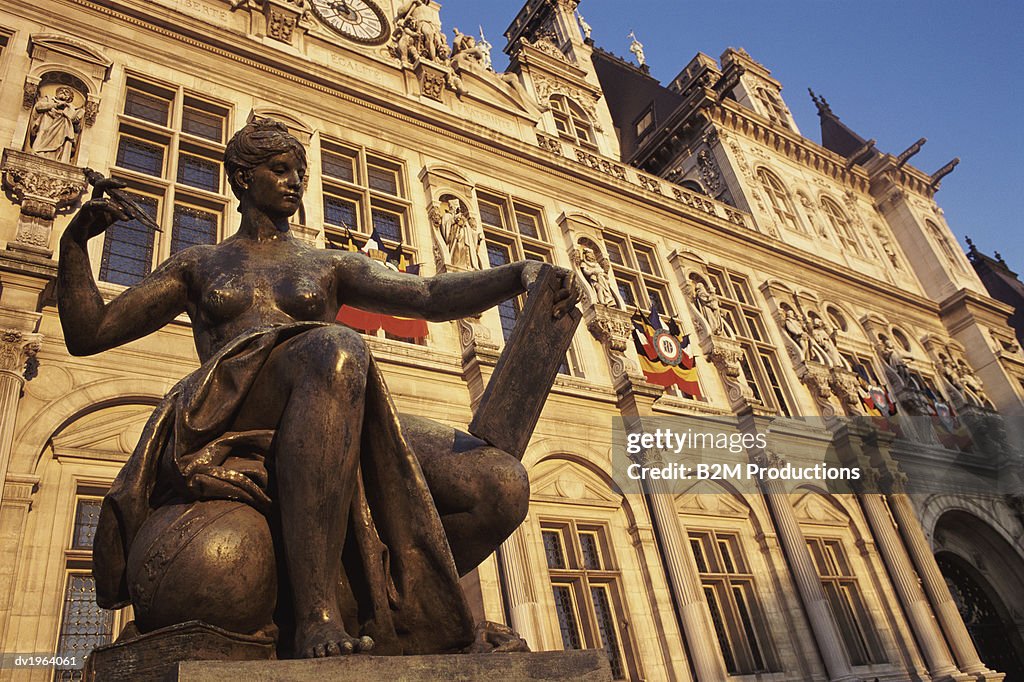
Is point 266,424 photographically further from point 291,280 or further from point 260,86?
point 260,86

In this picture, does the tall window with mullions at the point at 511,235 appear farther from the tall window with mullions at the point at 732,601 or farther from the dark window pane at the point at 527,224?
the tall window with mullions at the point at 732,601

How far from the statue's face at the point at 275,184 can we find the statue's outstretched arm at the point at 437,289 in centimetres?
30

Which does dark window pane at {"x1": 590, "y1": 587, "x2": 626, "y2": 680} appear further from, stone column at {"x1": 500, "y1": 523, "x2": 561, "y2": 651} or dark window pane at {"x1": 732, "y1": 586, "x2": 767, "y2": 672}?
dark window pane at {"x1": 732, "y1": 586, "x2": 767, "y2": 672}

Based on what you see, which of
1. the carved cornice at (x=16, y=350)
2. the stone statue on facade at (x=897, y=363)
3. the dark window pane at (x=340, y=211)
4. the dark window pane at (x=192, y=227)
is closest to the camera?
the carved cornice at (x=16, y=350)

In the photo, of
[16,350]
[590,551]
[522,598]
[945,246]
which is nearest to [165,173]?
[16,350]

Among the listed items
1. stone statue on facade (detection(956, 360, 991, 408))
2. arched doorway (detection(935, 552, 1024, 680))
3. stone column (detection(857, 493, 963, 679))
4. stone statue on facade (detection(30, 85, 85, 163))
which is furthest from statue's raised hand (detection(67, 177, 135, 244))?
stone statue on facade (detection(956, 360, 991, 408))

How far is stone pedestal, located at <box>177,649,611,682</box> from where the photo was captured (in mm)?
1468

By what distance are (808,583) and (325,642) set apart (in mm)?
12786

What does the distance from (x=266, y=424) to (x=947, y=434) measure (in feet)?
69.7

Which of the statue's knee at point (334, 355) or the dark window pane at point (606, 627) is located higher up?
the dark window pane at point (606, 627)

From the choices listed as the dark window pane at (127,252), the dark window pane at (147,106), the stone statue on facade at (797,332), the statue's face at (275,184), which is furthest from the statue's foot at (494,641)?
the stone statue on facade at (797,332)

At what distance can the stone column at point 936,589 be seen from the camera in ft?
44.3

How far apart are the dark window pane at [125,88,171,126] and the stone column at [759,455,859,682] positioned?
12562 mm

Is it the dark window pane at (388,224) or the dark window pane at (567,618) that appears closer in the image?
the dark window pane at (567,618)
